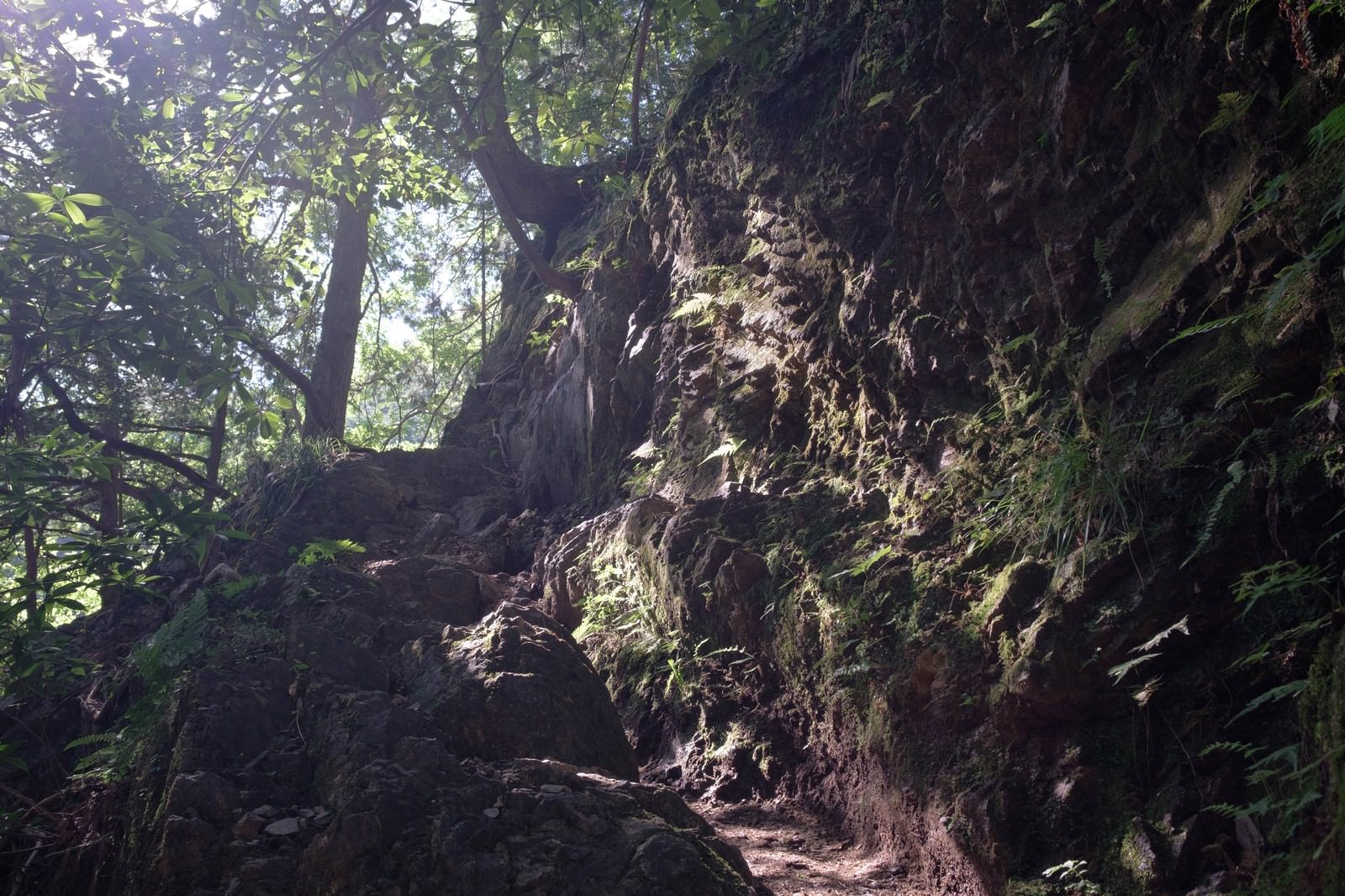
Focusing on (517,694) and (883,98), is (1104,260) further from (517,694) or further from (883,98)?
(517,694)

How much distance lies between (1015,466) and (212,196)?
7249 millimetres

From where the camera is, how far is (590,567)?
6.97 metres

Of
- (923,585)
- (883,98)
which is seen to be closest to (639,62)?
(883,98)

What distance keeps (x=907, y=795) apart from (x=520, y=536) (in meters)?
5.44

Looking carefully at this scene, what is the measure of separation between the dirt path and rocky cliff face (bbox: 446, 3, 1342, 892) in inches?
5.6

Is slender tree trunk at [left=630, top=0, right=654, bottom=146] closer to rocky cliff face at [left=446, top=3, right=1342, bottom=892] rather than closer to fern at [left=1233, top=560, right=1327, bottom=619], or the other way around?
rocky cliff face at [left=446, top=3, right=1342, bottom=892]

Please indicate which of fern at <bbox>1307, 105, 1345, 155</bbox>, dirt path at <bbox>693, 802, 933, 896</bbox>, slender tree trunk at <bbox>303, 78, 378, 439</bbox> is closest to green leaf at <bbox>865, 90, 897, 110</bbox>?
fern at <bbox>1307, 105, 1345, 155</bbox>

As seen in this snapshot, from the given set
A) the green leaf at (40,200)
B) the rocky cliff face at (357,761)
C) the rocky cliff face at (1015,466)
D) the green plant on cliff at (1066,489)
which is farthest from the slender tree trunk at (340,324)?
the green plant on cliff at (1066,489)

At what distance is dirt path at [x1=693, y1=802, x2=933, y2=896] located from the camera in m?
3.68

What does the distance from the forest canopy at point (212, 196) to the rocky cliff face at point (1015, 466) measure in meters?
1.83

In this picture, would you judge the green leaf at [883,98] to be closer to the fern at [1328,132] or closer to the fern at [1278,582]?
the fern at [1328,132]

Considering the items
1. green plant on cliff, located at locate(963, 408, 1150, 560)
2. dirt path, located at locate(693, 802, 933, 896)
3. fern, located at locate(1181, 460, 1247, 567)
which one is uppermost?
green plant on cliff, located at locate(963, 408, 1150, 560)

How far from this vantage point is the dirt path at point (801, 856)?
12.1ft

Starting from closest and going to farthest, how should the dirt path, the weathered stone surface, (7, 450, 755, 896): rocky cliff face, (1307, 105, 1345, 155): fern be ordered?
1. (1307, 105, 1345, 155): fern
2. (7, 450, 755, 896): rocky cliff face
3. the dirt path
4. the weathered stone surface
